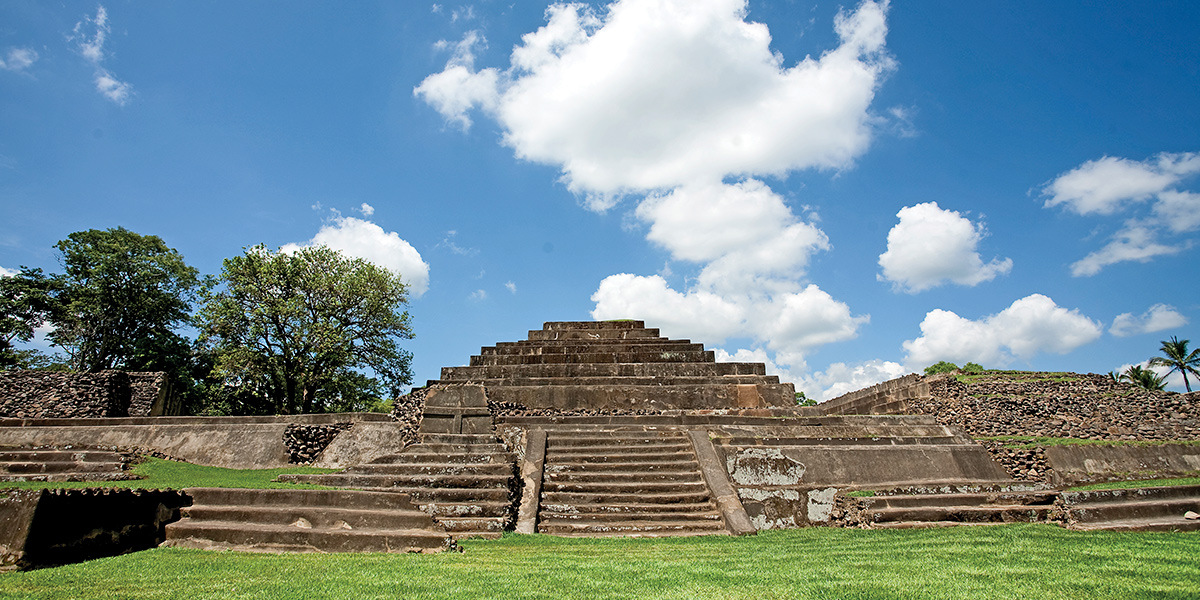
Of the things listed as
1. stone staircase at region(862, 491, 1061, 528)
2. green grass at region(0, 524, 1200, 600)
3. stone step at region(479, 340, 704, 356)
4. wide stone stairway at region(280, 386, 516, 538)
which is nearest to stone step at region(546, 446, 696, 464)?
wide stone stairway at region(280, 386, 516, 538)

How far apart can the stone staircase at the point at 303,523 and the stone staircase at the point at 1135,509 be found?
8.03m

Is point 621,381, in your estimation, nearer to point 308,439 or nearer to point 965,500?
point 308,439

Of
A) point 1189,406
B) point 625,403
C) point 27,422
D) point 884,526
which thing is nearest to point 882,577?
point 884,526

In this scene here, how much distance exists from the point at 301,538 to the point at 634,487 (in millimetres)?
4558

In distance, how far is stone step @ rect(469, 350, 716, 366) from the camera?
649 inches

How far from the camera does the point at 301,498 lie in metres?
6.82

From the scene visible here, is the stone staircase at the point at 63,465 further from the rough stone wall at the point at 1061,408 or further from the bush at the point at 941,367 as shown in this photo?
the bush at the point at 941,367

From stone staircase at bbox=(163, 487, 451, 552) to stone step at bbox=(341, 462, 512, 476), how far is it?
2.06 metres

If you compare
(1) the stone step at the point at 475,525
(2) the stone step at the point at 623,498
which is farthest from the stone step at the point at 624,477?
(1) the stone step at the point at 475,525

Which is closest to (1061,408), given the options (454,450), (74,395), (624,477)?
(624,477)

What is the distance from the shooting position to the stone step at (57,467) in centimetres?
1031

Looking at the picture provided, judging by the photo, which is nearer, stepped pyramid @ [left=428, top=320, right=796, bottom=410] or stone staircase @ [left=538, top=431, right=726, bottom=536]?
stone staircase @ [left=538, top=431, right=726, bottom=536]

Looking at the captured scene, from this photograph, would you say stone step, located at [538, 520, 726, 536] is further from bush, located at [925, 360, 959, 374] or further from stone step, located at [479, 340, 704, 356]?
bush, located at [925, 360, 959, 374]

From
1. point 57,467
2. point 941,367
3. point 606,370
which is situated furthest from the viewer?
point 941,367
